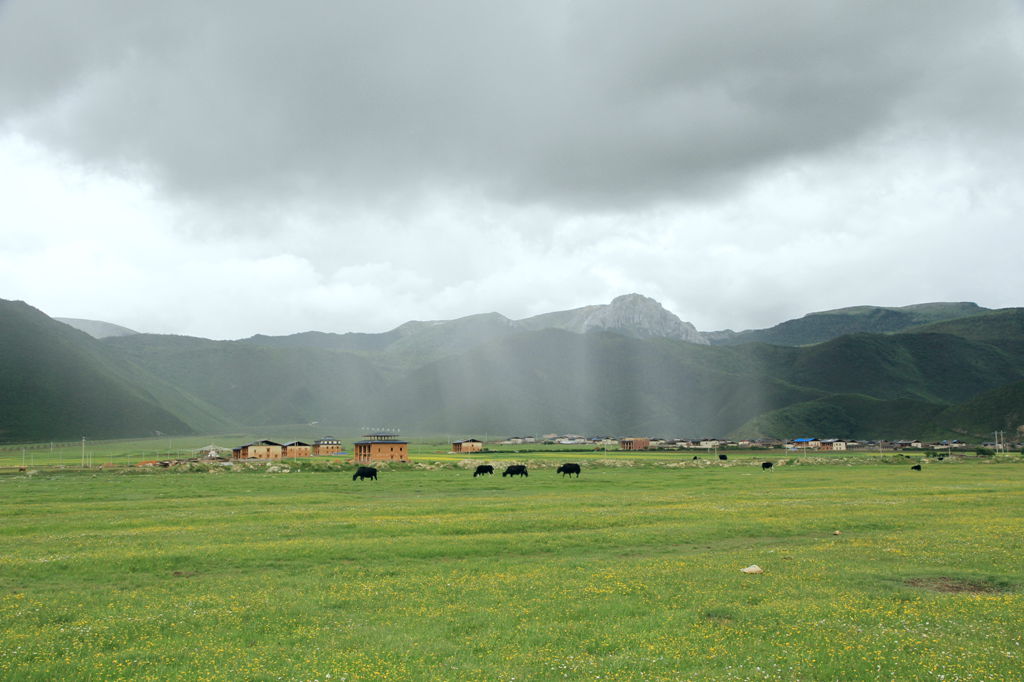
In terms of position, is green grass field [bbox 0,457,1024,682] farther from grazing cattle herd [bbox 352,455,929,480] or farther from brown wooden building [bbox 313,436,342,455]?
brown wooden building [bbox 313,436,342,455]

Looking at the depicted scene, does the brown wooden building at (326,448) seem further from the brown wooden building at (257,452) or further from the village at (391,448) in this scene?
the brown wooden building at (257,452)

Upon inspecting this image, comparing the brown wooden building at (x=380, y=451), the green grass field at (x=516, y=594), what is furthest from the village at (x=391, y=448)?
the green grass field at (x=516, y=594)

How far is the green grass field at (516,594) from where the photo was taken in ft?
43.6

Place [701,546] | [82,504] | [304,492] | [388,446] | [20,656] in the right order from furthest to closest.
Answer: [388,446]
[304,492]
[82,504]
[701,546]
[20,656]

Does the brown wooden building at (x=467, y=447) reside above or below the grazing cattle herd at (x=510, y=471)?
below

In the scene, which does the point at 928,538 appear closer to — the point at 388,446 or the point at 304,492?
the point at 304,492

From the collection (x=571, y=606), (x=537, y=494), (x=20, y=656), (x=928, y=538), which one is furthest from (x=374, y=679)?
(x=537, y=494)

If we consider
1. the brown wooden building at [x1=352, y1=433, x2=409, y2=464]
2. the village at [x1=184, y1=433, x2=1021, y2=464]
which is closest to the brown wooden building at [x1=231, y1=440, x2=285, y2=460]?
the village at [x1=184, y1=433, x2=1021, y2=464]

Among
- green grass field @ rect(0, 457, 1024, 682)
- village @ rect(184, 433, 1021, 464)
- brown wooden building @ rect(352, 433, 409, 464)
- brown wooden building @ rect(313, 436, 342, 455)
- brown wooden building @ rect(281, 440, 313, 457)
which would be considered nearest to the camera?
green grass field @ rect(0, 457, 1024, 682)

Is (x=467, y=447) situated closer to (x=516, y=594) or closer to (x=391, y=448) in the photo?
(x=391, y=448)

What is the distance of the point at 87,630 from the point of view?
15625mm

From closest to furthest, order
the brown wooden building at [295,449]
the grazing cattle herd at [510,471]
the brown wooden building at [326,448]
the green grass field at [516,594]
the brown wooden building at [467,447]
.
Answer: the green grass field at [516,594] < the grazing cattle herd at [510,471] < the brown wooden building at [295,449] < the brown wooden building at [326,448] < the brown wooden building at [467,447]

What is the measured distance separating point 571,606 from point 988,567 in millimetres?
15341

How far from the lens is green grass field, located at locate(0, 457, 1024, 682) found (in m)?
13.3
